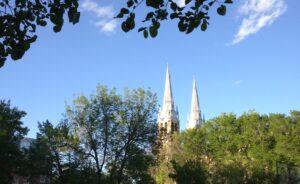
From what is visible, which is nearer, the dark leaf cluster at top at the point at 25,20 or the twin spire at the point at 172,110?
the dark leaf cluster at top at the point at 25,20

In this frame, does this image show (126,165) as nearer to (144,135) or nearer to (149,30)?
(144,135)

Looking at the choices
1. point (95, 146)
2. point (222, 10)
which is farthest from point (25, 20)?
point (95, 146)

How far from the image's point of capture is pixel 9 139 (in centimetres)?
4100

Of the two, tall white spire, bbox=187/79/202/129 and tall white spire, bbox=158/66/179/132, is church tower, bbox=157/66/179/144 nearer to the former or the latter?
tall white spire, bbox=158/66/179/132

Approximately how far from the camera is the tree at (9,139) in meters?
39.6

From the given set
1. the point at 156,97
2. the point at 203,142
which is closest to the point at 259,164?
the point at 203,142

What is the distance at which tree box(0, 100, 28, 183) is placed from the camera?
1559 inches

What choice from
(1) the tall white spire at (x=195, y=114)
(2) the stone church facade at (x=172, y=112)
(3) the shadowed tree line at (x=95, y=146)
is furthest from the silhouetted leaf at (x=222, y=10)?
(1) the tall white spire at (x=195, y=114)

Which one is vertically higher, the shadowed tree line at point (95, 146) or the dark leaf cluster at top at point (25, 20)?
the shadowed tree line at point (95, 146)

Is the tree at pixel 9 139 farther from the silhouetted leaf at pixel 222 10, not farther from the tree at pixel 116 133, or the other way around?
the silhouetted leaf at pixel 222 10

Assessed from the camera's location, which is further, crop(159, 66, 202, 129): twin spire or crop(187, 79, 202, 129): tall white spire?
crop(187, 79, 202, 129): tall white spire

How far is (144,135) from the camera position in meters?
40.5

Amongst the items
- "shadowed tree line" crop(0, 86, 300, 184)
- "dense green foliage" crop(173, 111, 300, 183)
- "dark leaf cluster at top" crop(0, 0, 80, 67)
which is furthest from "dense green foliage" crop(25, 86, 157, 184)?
"dark leaf cluster at top" crop(0, 0, 80, 67)

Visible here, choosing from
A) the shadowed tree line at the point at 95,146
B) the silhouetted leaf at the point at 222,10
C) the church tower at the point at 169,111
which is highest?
the church tower at the point at 169,111
